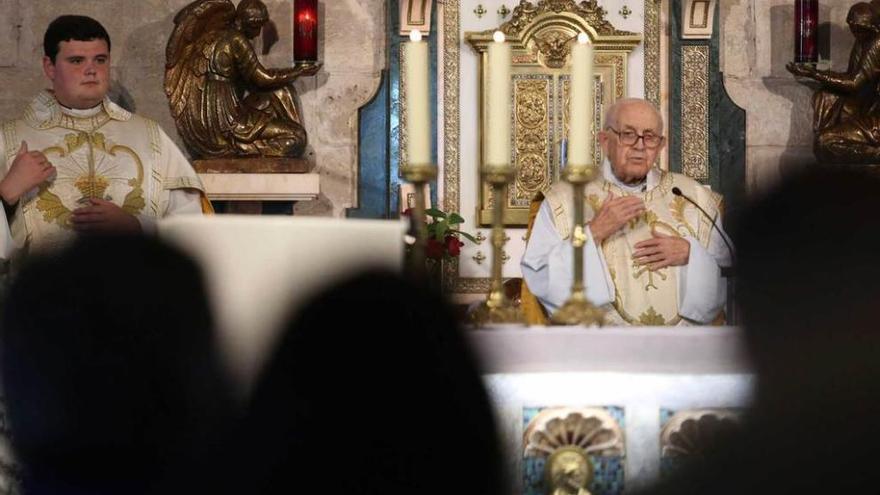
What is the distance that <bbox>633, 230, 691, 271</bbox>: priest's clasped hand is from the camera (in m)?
5.75

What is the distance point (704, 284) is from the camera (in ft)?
19.0

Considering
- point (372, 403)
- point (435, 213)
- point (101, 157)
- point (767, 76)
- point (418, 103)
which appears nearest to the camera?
point (372, 403)

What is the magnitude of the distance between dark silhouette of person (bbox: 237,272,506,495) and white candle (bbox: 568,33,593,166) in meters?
2.26

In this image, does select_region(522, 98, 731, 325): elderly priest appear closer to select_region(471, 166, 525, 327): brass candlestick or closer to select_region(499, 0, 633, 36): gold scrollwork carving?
select_region(471, 166, 525, 327): brass candlestick

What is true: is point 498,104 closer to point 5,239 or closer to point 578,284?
point 578,284

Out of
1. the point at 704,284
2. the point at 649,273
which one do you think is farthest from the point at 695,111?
the point at 704,284

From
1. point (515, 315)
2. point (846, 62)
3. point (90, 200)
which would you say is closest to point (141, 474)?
point (515, 315)

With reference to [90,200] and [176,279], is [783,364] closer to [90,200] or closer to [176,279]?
[176,279]

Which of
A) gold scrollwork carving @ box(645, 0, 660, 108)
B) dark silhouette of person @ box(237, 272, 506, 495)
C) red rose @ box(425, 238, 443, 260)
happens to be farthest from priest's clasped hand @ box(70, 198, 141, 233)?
dark silhouette of person @ box(237, 272, 506, 495)

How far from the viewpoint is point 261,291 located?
2375 millimetres

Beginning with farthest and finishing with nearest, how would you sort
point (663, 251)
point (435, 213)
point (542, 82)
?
point (542, 82)
point (435, 213)
point (663, 251)

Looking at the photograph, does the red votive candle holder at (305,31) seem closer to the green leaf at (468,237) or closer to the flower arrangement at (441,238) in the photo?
the flower arrangement at (441,238)

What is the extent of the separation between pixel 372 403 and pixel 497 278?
2.44m

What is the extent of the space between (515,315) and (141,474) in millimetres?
2408
